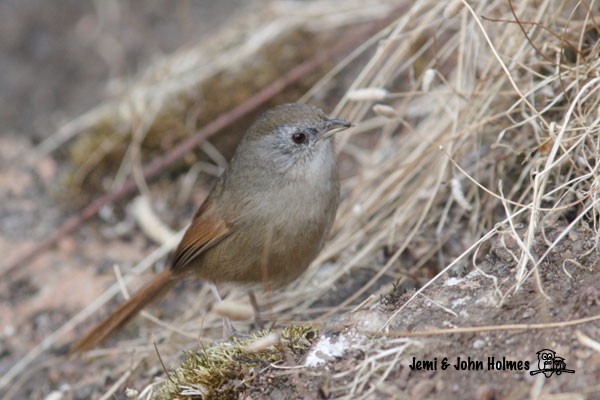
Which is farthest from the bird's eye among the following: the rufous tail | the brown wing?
the rufous tail

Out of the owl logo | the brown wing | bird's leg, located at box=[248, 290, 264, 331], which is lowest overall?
bird's leg, located at box=[248, 290, 264, 331]

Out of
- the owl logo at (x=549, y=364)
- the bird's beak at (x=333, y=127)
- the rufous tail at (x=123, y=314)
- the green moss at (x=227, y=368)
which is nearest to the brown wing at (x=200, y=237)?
the rufous tail at (x=123, y=314)

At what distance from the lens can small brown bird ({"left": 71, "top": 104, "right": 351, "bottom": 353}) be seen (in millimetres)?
3842

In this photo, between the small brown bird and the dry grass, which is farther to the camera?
the small brown bird

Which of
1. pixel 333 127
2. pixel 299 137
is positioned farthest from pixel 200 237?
pixel 333 127

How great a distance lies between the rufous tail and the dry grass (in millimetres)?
122

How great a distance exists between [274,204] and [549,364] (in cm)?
181

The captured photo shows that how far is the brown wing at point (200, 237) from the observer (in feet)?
13.4

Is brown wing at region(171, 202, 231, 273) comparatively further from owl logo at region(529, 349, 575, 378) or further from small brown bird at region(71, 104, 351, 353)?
owl logo at region(529, 349, 575, 378)

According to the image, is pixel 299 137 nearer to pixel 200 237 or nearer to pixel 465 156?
pixel 200 237

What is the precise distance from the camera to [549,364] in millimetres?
2424

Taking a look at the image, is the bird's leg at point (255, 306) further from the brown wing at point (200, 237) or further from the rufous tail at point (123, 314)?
the rufous tail at point (123, 314)

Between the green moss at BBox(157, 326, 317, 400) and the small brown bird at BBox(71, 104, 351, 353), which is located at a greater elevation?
the small brown bird at BBox(71, 104, 351, 353)

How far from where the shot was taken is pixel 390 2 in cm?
576
